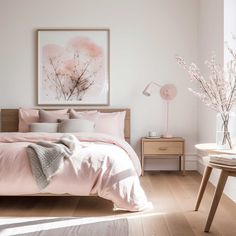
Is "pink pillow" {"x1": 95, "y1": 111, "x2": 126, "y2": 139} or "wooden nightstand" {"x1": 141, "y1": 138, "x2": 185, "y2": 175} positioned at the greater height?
"pink pillow" {"x1": 95, "y1": 111, "x2": 126, "y2": 139}

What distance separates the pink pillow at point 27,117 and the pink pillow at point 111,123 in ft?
1.90

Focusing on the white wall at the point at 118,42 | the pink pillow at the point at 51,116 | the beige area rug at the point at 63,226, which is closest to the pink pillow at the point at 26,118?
the pink pillow at the point at 51,116

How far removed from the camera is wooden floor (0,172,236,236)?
2833 millimetres

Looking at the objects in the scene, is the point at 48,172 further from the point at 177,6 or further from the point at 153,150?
the point at 177,6

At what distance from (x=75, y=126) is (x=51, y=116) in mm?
559

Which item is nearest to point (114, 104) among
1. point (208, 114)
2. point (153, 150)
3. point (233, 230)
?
point (153, 150)

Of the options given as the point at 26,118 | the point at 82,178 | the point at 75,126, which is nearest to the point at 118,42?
the point at 75,126

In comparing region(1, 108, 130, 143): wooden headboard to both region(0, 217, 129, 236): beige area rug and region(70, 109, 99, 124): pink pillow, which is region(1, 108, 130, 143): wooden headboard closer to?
region(70, 109, 99, 124): pink pillow

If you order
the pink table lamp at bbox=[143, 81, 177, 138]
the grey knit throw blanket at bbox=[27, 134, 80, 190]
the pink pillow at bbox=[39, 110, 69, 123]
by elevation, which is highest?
the pink table lamp at bbox=[143, 81, 177, 138]

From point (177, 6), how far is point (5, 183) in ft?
11.9

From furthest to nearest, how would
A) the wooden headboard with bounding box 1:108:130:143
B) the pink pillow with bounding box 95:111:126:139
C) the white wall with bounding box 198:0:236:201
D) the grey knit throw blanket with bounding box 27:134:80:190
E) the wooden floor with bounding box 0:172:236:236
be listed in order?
the wooden headboard with bounding box 1:108:130:143
the pink pillow with bounding box 95:111:126:139
the white wall with bounding box 198:0:236:201
the grey knit throw blanket with bounding box 27:134:80:190
the wooden floor with bounding box 0:172:236:236

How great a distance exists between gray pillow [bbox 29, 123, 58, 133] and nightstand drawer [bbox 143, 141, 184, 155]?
125 cm

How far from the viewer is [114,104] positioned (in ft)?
18.4

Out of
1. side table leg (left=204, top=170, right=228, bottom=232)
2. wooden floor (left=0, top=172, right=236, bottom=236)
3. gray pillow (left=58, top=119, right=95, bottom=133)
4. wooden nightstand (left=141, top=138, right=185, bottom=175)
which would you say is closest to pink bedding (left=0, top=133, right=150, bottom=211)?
wooden floor (left=0, top=172, right=236, bottom=236)
